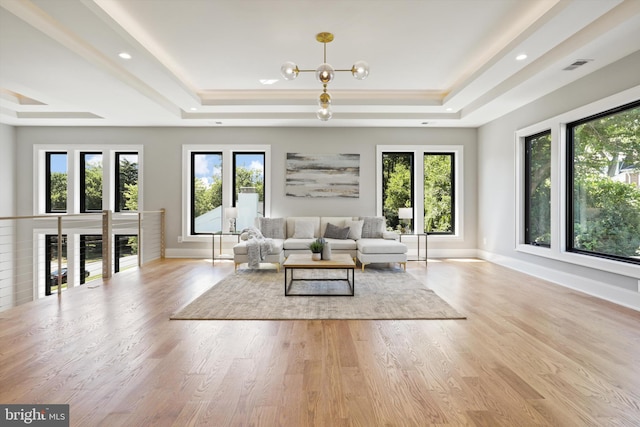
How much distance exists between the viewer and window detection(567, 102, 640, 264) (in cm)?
382

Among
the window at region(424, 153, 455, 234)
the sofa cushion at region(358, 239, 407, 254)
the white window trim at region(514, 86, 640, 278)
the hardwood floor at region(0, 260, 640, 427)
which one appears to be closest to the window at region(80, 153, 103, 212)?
the hardwood floor at region(0, 260, 640, 427)

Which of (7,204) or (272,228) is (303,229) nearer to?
(272,228)

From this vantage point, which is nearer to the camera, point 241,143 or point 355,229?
point 355,229

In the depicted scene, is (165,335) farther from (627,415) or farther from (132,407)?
(627,415)

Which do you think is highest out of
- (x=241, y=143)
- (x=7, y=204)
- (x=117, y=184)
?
(x=241, y=143)

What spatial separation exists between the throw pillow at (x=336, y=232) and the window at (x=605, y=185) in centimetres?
330

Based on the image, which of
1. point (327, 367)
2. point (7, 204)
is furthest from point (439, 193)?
point (7, 204)

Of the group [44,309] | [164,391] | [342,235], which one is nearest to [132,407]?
[164,391]

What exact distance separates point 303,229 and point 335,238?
62 centimetres

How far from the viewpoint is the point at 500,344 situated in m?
2.71

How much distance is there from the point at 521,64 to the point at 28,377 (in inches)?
209

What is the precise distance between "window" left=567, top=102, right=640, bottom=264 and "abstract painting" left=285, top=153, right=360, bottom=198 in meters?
3.62

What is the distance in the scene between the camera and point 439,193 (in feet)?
24.2

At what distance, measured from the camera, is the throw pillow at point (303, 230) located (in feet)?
21.2
